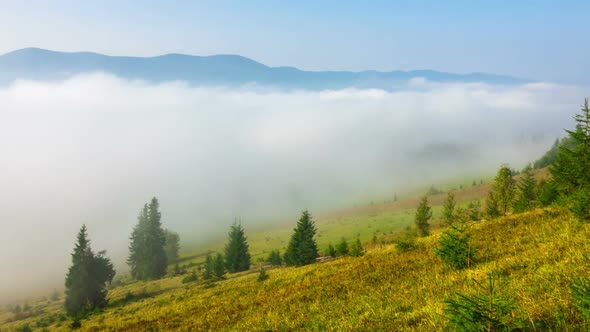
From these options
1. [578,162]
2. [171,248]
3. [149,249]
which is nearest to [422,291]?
[578,162]

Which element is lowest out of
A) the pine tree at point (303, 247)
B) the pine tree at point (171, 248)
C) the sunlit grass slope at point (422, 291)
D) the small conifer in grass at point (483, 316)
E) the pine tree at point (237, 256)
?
the pine tree at point (171, 248)

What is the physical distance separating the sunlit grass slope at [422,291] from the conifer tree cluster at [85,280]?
144 feet

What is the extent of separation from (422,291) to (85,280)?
6292 centimetres

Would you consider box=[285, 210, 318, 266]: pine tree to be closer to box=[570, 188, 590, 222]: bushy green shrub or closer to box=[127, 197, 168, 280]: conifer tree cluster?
box=[570, 188, 590, 222]: bushy green shrub

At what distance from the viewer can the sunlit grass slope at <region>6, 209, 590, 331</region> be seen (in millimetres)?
7391

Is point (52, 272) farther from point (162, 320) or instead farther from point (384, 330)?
point (384, 330)

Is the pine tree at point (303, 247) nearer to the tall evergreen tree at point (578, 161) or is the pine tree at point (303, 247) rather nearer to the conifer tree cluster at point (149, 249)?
the tall evergreen tree at point (578, 161)

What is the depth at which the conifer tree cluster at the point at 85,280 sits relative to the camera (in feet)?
178

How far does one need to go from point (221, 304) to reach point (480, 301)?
56.5 feet

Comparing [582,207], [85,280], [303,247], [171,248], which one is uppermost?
[582,207]

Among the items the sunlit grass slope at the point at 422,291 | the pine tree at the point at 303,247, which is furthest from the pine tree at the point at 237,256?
the sunlit grass slope at the point at 422,291

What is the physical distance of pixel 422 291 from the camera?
10781mm

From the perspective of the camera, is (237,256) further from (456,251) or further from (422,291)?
(422,291)

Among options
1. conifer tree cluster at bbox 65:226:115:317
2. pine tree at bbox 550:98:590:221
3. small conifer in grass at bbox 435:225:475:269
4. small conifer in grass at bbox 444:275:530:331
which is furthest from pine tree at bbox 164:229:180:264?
small conifer in grass at bbox 444:275:530:331
